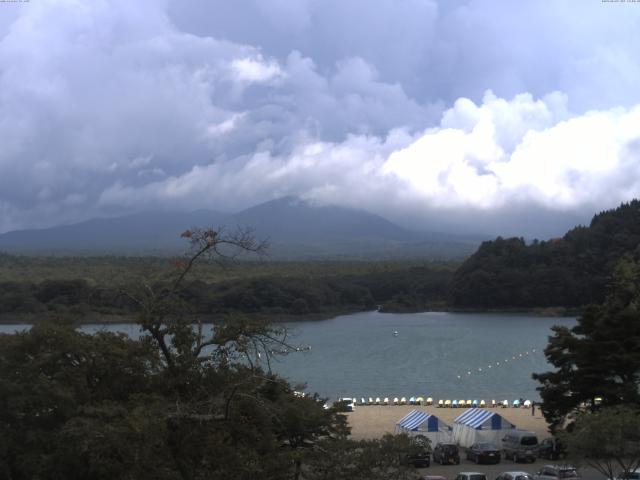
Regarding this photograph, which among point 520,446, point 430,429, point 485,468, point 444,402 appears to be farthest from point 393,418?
point 485,468

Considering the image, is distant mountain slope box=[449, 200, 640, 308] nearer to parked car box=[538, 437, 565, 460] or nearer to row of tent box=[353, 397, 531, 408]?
row of tent box=[353, 397, 531, 408]

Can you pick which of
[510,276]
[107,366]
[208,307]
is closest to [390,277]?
[510,276]

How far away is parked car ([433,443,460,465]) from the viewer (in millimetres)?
13969

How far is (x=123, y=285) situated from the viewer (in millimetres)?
5910

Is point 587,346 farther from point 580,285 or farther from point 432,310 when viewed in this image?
point 432,310

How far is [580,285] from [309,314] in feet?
64.3

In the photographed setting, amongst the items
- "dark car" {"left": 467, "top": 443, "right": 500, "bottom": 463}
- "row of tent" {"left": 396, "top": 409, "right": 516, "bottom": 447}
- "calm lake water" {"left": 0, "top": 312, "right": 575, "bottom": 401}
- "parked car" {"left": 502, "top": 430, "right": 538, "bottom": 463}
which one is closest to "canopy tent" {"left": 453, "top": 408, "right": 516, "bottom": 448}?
"row of tent" {"left": 396, "top": 409, "right": 516, "bottom": 447}

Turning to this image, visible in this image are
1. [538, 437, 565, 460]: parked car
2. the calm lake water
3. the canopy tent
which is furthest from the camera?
the calm lake water

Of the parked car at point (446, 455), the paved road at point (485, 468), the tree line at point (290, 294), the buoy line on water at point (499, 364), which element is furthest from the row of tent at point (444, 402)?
the tree line at point (290, 294)

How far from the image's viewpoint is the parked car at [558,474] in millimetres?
11453

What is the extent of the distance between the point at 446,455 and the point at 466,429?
7.69 ft

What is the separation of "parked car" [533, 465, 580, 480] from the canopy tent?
3.75 m

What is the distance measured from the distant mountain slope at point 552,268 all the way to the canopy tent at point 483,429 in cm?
4238

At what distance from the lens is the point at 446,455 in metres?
14.0
